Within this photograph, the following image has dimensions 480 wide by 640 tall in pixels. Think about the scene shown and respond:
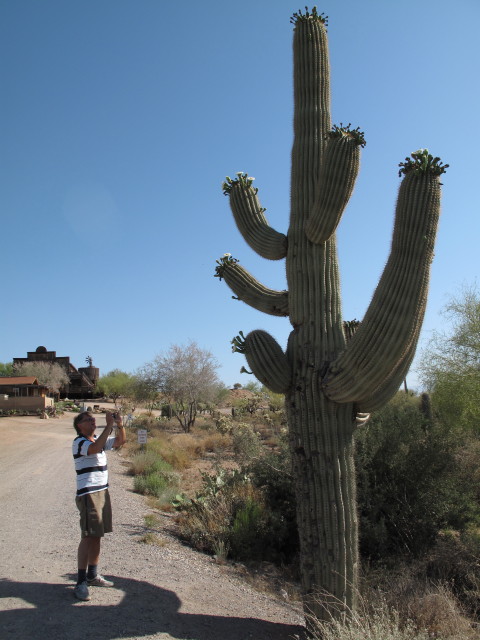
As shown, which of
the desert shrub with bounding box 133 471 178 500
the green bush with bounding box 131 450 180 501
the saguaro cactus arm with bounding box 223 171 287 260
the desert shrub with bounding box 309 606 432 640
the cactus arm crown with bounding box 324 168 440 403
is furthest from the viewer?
the green bush with bounding box 131 450 180 501

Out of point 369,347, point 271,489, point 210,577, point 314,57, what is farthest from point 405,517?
point 314,57

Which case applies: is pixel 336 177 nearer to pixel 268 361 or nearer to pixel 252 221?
pixel 252 221

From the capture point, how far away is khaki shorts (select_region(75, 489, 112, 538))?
470 cm

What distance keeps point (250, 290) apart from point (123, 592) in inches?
141

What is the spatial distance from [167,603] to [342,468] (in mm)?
2324

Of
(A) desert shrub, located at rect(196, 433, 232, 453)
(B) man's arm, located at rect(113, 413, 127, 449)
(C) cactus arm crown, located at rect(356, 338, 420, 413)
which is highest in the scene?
(C) cactus arm crown, located at rect(356, 338, 420, 413)

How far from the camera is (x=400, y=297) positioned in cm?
436

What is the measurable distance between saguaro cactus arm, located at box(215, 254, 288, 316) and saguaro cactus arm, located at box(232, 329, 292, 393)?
747 millimetres

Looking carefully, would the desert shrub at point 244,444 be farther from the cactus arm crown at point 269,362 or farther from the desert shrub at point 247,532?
the cactus arm crown at point 269,362

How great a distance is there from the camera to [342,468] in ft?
15.5

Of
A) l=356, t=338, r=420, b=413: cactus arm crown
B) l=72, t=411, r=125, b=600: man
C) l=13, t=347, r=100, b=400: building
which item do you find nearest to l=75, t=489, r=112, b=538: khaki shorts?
l=72, t=411, r=125, b=600: man

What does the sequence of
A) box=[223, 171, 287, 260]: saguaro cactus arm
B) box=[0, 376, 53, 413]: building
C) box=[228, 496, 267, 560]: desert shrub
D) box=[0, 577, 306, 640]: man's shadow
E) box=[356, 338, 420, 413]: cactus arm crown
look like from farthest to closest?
1. box=[0, 376, 53, 413]: building
2. box=[228, 496, 267, 560]: desert shrub
3. box=[223, 171, 287, 260]: saguaro cactus arm
4. box=[356, 338, 420, 413]: cactus arm crown
5. box=[0, 577, 306, 640]: man's shadow

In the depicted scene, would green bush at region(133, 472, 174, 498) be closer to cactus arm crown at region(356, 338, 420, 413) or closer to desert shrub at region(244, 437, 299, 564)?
desert shrub at region(244, 437, 299, 564)

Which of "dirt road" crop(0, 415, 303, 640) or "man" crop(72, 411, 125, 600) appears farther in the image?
"man" crop(72, 411, 125, 600)
